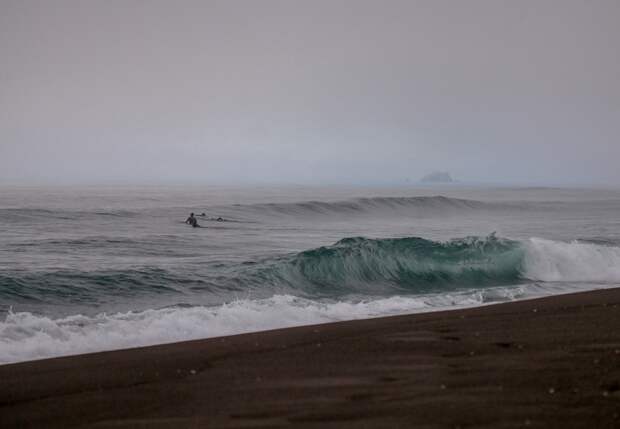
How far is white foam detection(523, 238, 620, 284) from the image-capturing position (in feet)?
52.7

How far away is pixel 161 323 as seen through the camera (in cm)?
882

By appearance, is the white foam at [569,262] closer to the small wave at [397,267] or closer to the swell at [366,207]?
the small wave at [397,267]

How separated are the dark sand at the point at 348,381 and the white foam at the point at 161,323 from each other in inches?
43.7

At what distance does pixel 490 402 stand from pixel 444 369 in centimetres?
92

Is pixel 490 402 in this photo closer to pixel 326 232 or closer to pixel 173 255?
pixel 173 255

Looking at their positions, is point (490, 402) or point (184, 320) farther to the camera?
point (184, 320)

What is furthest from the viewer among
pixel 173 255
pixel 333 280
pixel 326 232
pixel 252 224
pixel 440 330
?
pixel 252 224

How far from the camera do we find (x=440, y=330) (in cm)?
693

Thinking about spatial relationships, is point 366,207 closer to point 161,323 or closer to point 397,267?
point 397,267

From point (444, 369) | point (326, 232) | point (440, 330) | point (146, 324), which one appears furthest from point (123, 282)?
point (326, 232)

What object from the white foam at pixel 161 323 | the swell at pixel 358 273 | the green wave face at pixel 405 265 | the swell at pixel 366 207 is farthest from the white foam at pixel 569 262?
the swell at pixel 366 207

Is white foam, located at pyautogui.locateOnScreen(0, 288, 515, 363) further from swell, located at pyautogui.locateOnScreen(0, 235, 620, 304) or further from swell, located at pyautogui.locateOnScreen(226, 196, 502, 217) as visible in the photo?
swell, located at pyautogui.locateOnScreen(226, 196, 502, 217)

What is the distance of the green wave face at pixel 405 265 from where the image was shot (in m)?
15.0

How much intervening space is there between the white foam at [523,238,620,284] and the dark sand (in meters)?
9.33
